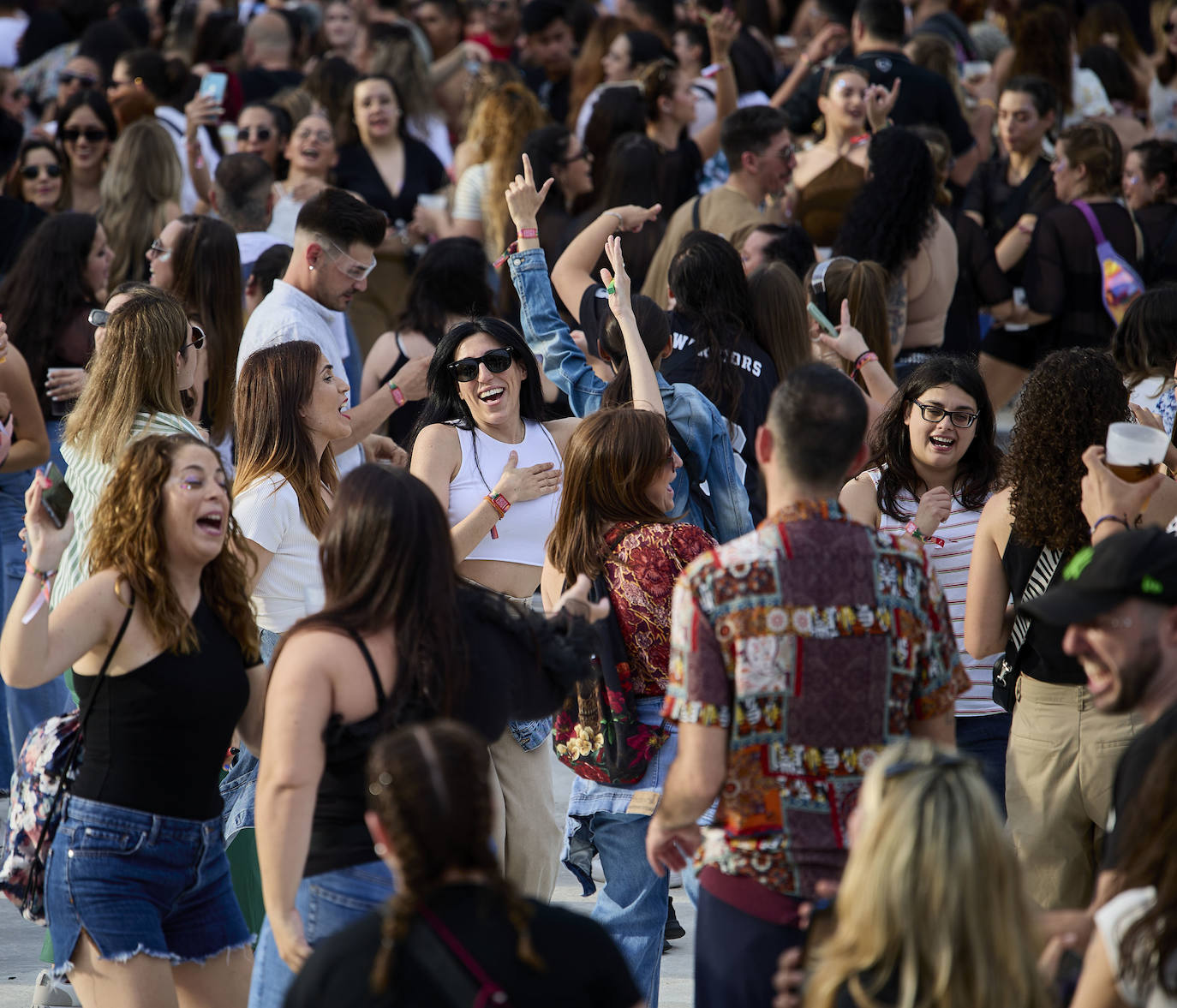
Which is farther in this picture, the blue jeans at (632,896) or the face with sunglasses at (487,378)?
the face with sunglasses at (487,378)

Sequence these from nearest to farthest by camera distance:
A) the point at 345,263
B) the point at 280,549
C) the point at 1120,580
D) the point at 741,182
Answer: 1. the point at 1120,580
2. the point at 280,549
3. the point at 345,263
4. the point at 741,182

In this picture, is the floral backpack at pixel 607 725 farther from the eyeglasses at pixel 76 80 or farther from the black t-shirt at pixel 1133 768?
the eyeglasses at pixel 76 80

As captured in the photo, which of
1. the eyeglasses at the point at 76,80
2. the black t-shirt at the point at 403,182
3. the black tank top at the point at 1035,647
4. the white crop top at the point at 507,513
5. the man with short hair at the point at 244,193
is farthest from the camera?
the eyeglasses at the point at 76,80

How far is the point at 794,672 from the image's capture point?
289 cm

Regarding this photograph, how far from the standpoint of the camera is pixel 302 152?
8.13 metres

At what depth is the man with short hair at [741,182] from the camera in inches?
284

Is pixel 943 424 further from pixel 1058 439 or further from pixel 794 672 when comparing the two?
pixel 794 672

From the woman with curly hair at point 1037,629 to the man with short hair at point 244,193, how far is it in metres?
4.15

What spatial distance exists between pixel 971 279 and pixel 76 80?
5634 millimetres

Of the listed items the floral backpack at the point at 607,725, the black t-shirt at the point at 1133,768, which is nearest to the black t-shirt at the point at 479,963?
the black t-shirt at the point at 1133,768

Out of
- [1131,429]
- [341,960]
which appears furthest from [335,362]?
[341,960]

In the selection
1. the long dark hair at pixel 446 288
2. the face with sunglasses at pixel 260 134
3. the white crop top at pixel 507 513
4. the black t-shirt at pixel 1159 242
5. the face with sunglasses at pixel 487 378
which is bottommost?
the white crop top at pixel 507 513

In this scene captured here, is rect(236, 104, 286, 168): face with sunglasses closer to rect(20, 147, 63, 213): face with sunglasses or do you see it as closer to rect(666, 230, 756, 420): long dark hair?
rect(20, 147, 63, 213): face with sunglasses

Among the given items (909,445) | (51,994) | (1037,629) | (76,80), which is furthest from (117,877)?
(76,80)
